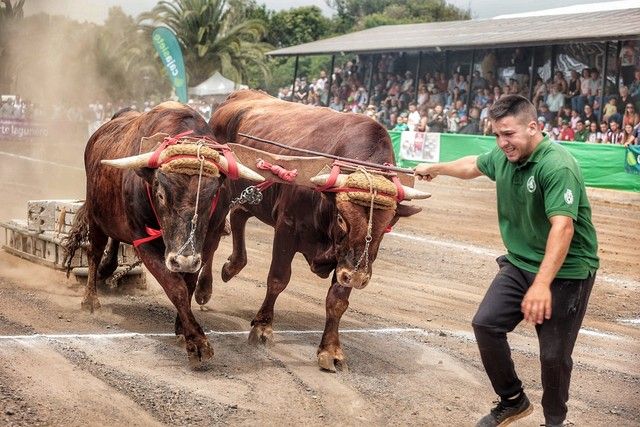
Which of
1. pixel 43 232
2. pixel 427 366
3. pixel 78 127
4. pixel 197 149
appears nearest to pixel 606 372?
pixel 427 366

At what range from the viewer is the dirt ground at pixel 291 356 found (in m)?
6.30

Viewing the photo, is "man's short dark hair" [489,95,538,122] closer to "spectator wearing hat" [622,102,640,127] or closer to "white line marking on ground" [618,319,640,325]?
"white line marking on ground" [618,319,640,325]

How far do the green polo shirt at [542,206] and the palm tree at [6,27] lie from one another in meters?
18.5

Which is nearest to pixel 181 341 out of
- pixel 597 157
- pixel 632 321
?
pixel 632 321

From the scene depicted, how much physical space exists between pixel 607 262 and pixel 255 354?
7875 millimetres

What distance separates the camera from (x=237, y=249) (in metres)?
10.2

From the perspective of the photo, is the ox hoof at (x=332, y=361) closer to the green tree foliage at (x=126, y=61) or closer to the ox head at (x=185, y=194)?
the ox head at (x=185, y=194)

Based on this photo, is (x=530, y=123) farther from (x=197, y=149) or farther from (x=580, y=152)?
(x=580, y=152)

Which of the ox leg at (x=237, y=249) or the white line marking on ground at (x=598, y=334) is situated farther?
the ox leg at (x=237, y=249)

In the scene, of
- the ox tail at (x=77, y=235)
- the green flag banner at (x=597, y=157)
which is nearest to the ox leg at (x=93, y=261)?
the ox tail at (x=77, y=235)

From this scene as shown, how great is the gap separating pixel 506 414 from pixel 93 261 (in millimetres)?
4887

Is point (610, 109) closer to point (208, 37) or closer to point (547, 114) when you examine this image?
point (547, 114)

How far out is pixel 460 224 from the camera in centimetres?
1738

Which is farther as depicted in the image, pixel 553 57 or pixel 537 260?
pixel 553 57
